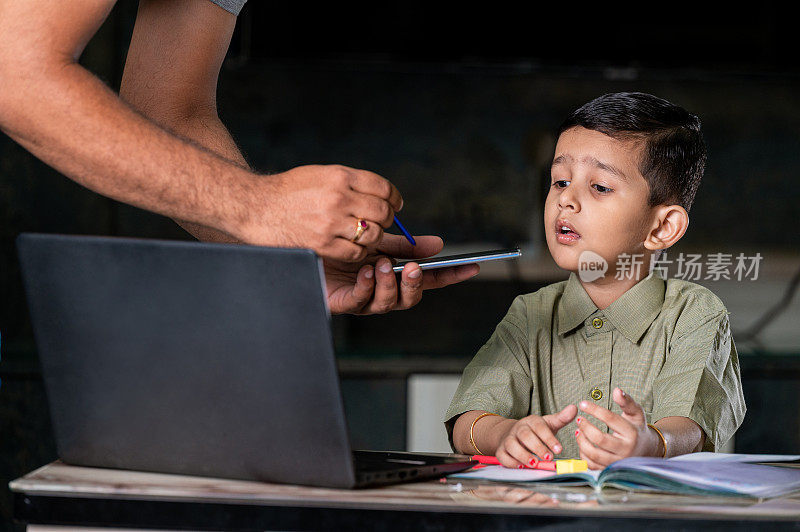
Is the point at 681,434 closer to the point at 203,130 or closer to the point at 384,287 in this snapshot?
the point at 384,287

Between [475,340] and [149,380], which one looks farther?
[475,340]

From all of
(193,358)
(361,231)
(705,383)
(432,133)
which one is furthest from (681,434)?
(432,133)

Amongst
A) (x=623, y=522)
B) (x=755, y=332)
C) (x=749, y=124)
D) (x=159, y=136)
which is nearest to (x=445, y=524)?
(x=623, y=522)

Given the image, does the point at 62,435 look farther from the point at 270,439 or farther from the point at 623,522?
the point at 623,522

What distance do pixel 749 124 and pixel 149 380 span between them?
2672mm

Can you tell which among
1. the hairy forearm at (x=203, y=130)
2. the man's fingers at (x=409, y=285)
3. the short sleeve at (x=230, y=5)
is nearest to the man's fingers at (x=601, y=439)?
the man's fingers at (x=409, y=285)

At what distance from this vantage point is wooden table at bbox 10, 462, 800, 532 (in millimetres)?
618

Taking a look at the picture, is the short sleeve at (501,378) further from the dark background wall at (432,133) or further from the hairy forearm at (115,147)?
the dark background wall at (432,133)

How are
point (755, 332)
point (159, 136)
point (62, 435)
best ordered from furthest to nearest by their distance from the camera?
1. point (755, 332)
2. point (159, 136)
3. point (62, 435)

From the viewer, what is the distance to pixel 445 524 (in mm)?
621

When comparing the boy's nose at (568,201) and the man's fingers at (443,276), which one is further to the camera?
the boy's nose at (568,201)

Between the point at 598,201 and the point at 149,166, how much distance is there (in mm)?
634

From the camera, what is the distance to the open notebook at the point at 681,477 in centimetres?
68

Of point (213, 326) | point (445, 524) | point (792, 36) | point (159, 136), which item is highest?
point (792, 36)
